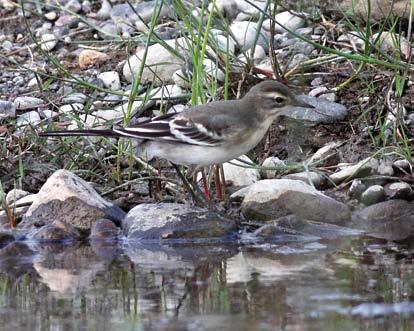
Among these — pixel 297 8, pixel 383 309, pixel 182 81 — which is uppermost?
pixel 297 8

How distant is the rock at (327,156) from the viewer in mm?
8508

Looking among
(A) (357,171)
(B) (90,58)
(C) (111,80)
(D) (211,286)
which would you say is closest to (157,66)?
(C) (111,80)

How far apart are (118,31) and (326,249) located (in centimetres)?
442

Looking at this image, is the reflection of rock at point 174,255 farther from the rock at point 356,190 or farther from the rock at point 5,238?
the rock at point 356,190

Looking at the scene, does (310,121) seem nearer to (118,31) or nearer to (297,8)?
(297,8)

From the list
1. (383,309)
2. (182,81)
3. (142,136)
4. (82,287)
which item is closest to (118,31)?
(182,81)

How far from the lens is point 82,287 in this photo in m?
6.32

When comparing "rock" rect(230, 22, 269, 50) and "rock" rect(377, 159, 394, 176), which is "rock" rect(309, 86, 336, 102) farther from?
"rock" rect(377, 159, 394, 176)

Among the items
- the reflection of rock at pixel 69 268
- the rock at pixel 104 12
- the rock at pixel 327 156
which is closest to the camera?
the reflection of rock at pixel 69 268

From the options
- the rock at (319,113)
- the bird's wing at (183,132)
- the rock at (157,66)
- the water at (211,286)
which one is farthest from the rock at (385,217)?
the rock at (157,66)

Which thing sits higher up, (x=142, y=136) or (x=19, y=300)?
(x=142, y=136)

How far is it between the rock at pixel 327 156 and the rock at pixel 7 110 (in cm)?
262

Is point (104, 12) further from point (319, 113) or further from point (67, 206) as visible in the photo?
point (67, 206)

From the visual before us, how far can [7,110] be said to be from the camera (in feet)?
31.5
